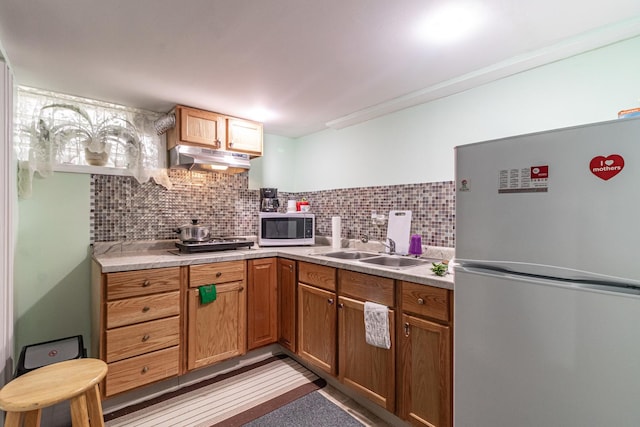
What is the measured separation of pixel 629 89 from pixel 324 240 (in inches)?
96.8

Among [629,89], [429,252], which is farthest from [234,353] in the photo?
[629,89]

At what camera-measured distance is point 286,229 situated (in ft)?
9.75

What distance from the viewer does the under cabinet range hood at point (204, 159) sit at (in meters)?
2.52

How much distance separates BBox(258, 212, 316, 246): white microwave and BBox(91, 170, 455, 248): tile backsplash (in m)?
0.25

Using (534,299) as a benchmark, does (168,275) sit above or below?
below

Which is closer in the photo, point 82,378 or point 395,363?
point 82,378

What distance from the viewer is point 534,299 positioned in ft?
3.59

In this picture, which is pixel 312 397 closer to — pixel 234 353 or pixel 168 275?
pixel 234 353

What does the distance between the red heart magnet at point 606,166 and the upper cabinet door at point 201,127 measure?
2544mm

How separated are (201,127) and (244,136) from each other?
414 mm

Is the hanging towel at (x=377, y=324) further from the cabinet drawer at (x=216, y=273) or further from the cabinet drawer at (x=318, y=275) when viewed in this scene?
the cabinet drawer at (x=216, y=273)

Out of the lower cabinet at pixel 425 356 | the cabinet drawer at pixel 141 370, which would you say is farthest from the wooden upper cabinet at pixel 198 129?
the lower cabinet at pixel 425 356

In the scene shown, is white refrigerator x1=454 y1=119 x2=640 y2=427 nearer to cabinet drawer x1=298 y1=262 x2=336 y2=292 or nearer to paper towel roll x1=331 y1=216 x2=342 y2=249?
cabinet drawer x1=298 y1=262 x2=336 y2=292

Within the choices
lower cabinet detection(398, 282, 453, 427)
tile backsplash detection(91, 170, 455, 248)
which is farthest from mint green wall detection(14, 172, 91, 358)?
lower cabinet detection(398, 282, 453, 427)
